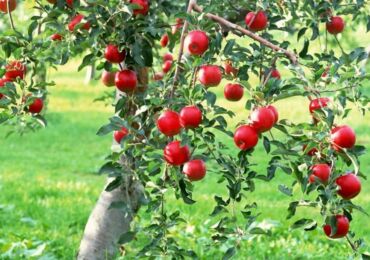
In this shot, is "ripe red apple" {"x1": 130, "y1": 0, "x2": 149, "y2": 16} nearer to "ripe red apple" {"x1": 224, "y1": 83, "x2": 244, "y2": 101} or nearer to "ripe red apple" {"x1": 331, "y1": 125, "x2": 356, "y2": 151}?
"ripe red apple" {"x1": 224, "y1": 83, "x2": 244, "y2": 101}

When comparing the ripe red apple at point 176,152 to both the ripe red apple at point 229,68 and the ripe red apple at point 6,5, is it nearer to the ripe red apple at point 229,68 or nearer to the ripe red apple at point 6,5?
the ripe red apple at point 229,68

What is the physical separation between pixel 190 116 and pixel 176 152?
125 mm

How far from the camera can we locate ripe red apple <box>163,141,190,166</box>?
2021 mm

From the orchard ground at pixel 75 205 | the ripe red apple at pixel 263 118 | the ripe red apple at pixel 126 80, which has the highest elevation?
the ripe red apple at pixel 263 118

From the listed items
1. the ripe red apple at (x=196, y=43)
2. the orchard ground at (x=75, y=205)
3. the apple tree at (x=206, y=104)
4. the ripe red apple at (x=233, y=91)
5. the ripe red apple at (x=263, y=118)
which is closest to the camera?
the ripe red apple at (x=263, y=118)

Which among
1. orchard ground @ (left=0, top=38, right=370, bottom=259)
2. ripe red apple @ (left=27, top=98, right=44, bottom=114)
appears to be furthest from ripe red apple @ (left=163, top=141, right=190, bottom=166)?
ripe red apple @ (left=27, top=98, right=44, bottom=114)

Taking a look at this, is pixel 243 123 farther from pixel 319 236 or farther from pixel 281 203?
pixel 281 203

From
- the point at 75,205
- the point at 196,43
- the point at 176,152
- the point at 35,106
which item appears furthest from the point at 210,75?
the point at 75,205

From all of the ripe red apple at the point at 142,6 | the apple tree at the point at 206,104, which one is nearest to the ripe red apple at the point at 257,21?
the apple tree at the point at 206,104

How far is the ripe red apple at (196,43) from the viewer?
6.83ft

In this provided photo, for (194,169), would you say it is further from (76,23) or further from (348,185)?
(76,23)

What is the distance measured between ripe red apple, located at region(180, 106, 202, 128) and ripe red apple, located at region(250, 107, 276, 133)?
0.53 feet

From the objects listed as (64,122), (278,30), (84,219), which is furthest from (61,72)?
(278,30)

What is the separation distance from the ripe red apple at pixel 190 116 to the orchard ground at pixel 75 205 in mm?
261
